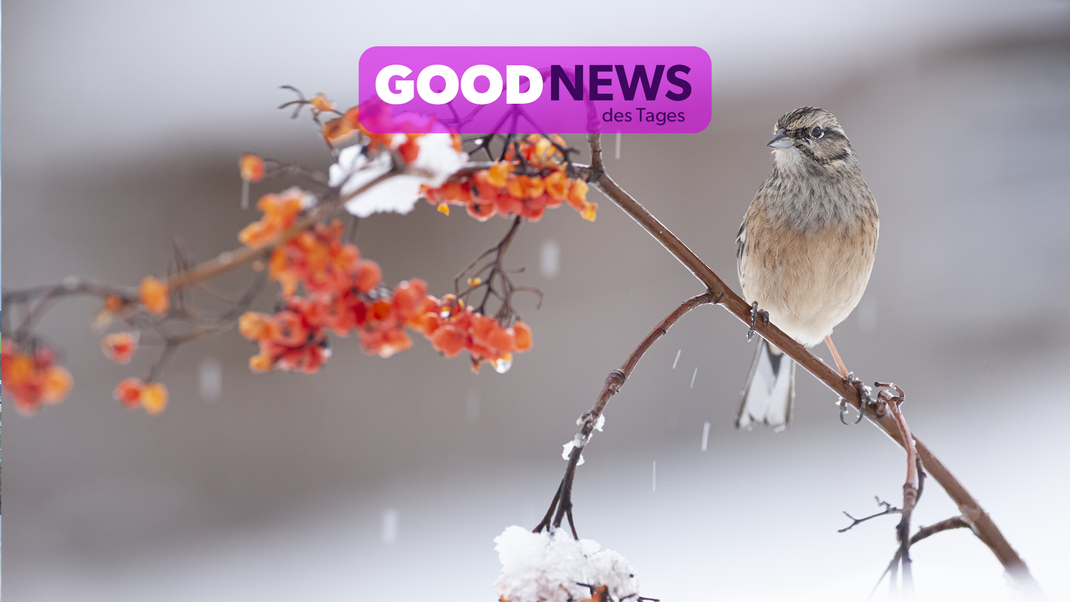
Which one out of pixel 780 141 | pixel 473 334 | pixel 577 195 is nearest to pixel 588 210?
pixel 577 195

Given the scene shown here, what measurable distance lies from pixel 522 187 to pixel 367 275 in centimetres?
11

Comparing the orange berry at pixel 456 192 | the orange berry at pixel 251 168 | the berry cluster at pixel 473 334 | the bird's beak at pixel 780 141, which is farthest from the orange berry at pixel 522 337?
the bird's beak at pixel 780 141

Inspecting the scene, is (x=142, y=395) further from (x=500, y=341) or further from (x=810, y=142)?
(x=810, y=142)

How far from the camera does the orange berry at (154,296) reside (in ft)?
0.90

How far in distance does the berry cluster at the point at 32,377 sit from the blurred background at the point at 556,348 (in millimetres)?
1247

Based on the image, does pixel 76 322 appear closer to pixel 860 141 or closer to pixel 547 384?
pixel 547 384

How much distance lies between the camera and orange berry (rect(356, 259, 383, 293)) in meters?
0.37

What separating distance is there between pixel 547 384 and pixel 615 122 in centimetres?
136

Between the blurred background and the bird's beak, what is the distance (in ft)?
1.93

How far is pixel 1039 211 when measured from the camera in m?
1.89

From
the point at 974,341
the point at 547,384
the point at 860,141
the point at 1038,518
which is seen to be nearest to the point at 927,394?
the point at 974,341

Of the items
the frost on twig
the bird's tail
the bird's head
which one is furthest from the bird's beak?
the frost on twig

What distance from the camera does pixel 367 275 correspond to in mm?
373

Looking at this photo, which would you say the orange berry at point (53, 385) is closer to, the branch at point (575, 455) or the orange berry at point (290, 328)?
A: the orange berry at point (290, 328)
